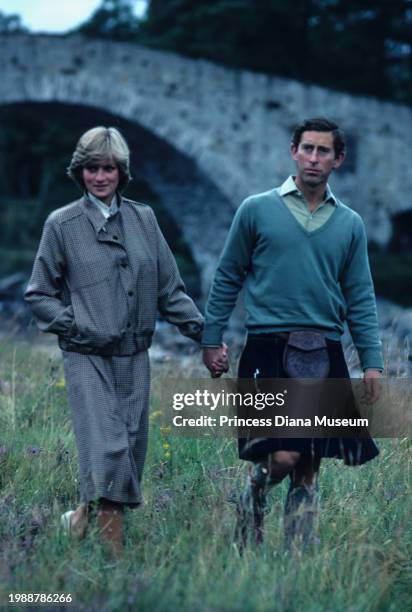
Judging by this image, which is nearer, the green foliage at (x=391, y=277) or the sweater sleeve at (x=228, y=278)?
the sweater sleeve at (x=228, y=278)

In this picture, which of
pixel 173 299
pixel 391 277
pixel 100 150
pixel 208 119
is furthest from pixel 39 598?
pixel 391 277

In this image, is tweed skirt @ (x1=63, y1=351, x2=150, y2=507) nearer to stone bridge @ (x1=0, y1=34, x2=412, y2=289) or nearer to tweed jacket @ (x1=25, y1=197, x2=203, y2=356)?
tweed jacket @ (x1=25, y1=197, x2=203, y2=356)

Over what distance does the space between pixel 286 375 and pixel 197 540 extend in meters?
0.61

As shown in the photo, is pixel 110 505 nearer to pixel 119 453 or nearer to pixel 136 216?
pixel 119 453

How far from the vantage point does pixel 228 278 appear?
329cm

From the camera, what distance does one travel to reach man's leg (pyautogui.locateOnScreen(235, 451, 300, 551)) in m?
3.02

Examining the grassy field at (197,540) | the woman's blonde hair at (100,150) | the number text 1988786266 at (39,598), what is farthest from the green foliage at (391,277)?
the number text 1988786266 at (39,598)

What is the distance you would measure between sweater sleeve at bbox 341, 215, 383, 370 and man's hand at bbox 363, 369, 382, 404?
0.03 meters

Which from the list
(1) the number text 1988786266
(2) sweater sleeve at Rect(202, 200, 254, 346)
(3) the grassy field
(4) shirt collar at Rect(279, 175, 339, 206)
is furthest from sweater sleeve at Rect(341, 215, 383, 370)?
(1) the number text 1988786266

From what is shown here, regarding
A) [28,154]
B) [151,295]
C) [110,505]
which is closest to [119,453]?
[110,505]

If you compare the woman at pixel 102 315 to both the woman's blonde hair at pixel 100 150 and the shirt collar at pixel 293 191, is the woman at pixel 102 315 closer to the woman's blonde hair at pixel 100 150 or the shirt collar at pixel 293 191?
the woman's blonde hair at pixel 100 150

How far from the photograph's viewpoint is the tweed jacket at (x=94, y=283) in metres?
3.16

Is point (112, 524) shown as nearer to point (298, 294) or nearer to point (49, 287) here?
point (49, 287)

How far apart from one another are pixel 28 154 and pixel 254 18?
13.6 meters
